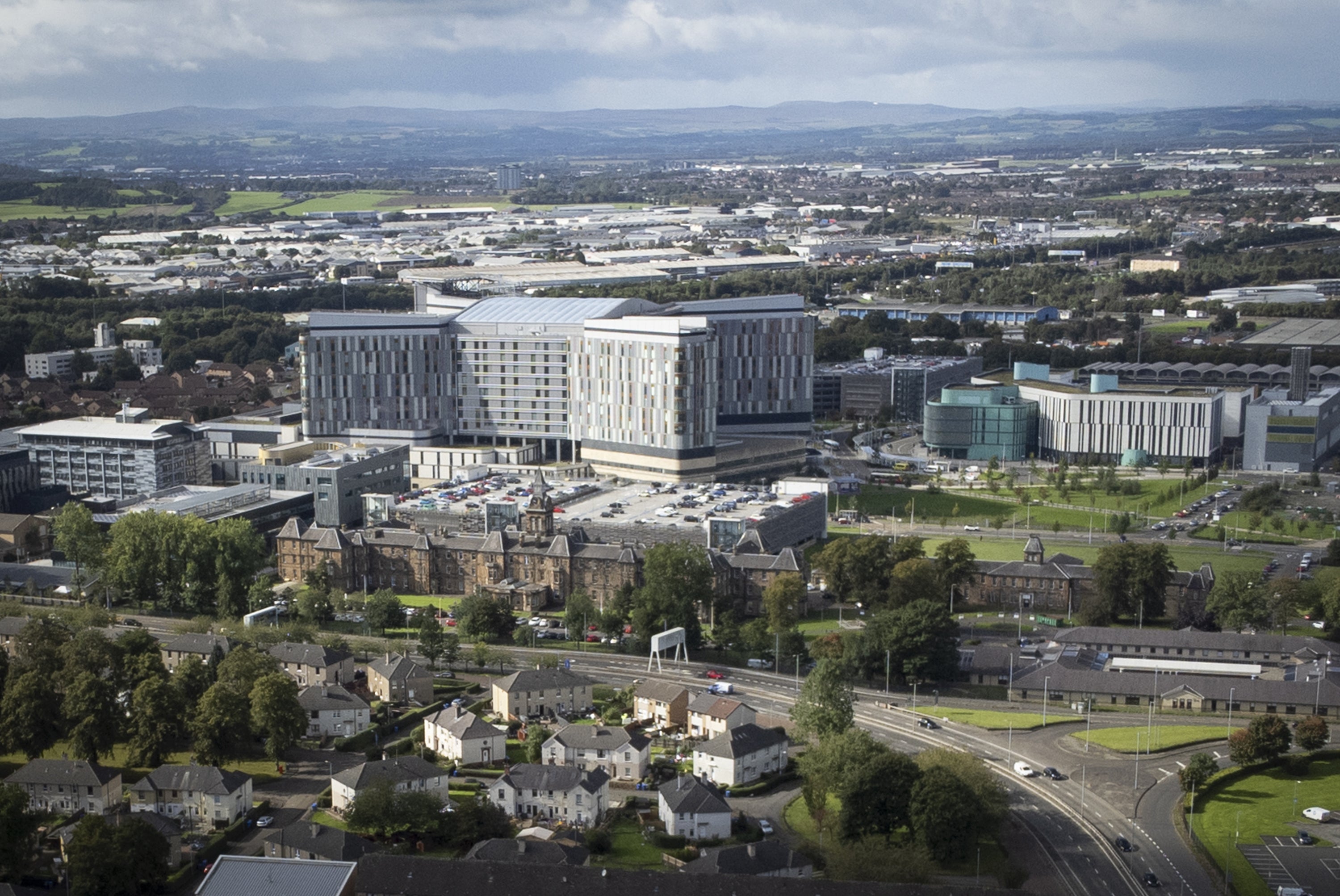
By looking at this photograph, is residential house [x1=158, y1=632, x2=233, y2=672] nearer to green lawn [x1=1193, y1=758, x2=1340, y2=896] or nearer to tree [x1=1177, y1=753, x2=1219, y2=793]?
tree [x1=1177, y1=753, x2=1219, y2=793]

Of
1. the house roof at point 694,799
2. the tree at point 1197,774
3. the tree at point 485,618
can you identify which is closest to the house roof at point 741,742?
the house roof at point 694,799

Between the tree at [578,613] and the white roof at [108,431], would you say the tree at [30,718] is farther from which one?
the white roof at [108,431]

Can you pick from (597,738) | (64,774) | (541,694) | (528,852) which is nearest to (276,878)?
(528,852)

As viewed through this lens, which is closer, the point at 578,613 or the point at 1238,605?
the point at 1238,605

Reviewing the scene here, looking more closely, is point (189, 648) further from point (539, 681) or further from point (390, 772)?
point (390, 772)

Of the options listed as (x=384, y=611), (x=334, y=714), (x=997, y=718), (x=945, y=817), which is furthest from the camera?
(x=384, y=611)

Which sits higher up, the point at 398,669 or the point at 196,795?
the point at 398,669
